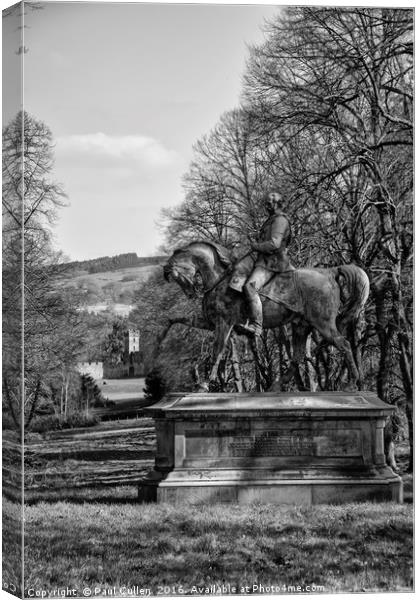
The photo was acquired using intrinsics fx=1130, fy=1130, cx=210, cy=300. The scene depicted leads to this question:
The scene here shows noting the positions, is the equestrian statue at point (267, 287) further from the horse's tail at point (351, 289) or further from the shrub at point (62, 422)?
the shrub at point (62, 422)

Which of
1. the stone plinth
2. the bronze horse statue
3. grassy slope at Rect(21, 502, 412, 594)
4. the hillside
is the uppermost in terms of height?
the hillside

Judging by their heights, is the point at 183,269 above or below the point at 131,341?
above

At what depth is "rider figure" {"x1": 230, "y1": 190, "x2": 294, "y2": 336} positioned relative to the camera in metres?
14.6

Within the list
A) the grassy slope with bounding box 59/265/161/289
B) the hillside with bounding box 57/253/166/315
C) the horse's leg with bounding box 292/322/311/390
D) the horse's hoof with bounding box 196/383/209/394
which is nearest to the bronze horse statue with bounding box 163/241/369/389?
the horse's hoof with bounding box 196/383/209/394

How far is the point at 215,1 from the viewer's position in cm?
1281

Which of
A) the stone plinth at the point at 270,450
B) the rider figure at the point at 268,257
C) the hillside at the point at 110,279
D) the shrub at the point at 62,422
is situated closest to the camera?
the stone plinth at the point at 270,450

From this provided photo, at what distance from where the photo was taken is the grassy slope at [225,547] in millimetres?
11852

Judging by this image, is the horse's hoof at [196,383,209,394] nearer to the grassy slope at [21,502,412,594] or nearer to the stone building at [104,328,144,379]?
the grassy slope at [21,502,412,594]

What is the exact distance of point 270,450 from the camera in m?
14.2

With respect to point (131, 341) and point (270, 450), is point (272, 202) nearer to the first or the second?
point (270, 450)

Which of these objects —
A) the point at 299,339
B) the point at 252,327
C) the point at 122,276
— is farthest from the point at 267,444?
the point at 122,276

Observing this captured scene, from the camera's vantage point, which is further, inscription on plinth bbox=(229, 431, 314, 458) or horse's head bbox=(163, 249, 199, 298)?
horse's head bbox=(163, 249, 199, 298)

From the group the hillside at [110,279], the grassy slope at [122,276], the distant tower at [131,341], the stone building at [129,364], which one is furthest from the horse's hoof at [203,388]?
the stone building at [129,364]

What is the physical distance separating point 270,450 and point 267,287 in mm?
2149
